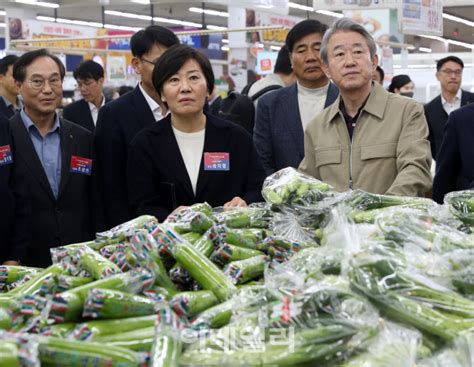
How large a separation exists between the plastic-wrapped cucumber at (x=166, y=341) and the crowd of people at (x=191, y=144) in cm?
136

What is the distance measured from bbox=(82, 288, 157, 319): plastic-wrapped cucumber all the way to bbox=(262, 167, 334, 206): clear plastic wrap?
3.33 ft

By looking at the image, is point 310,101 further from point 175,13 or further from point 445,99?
point 175,13

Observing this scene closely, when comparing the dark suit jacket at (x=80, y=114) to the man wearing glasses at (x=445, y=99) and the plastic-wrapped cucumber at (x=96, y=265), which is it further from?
the plastic-wrapped cucumber at (x=96, y=265)

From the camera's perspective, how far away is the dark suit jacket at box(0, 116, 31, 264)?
12.2ft

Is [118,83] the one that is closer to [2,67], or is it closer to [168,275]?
[2,67]

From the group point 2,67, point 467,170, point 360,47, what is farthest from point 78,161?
A: point 2,67

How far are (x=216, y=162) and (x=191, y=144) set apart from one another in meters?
0.14

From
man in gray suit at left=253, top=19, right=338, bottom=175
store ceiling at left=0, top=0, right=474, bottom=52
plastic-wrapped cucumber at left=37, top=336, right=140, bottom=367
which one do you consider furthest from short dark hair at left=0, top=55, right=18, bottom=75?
store ceiling at left=0, top=0, right=474, bottom=52

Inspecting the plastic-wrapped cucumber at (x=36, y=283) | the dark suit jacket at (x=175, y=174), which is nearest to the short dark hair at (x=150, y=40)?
the dark suit jacket at (x=175, y=174)

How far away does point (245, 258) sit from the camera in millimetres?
2238

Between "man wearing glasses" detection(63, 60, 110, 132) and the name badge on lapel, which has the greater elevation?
"man wearing glasses" detection(63, 60, 110, 132)

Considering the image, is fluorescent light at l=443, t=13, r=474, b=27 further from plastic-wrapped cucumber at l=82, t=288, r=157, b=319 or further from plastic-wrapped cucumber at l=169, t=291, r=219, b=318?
plastic-wrapped cucumber at l=82, t=288, r=157, b=319

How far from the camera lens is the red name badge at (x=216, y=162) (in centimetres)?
340

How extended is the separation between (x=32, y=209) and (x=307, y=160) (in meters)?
1.39
